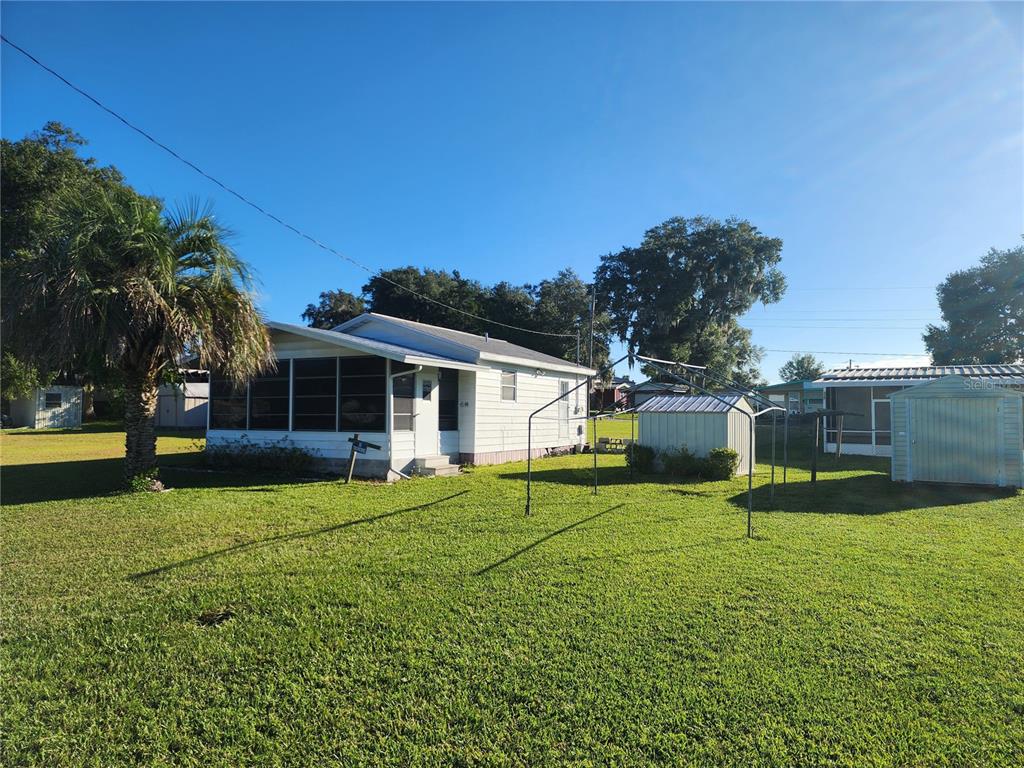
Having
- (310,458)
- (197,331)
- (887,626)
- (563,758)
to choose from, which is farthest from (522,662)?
(310,458)

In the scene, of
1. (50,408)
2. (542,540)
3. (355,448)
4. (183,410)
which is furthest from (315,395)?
(50,408)

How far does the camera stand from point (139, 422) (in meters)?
9.82

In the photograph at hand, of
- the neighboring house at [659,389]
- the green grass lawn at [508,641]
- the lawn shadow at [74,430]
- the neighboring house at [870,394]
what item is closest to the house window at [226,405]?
the green grass lawn at [508,641]

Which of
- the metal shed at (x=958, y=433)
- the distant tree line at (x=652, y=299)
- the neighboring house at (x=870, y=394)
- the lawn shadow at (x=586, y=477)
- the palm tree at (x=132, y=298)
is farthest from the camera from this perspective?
the distant tree line at (x=652, y=299)

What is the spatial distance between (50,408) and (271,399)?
26.8 metres

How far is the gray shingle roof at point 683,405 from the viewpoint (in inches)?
511

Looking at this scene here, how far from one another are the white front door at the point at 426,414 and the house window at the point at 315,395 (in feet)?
5.93

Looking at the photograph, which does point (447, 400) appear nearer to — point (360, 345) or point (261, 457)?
point (360, 345)

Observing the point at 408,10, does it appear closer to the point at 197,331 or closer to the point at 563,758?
the point at 197,331

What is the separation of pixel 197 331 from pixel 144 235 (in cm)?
167

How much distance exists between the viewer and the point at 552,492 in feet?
33.5

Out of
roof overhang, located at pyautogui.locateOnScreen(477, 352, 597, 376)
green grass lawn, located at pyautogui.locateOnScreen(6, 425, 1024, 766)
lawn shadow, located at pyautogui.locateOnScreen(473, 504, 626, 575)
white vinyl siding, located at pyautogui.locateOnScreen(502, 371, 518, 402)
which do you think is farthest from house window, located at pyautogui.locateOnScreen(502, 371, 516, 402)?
green grass lawn, located at pyautogui.locateOnScreen(6, 425, 1024, 766)

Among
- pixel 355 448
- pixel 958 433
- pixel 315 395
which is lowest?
pixel 355 448

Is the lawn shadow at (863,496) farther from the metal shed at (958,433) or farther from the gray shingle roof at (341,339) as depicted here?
the gray shingle roof at (341,339)
